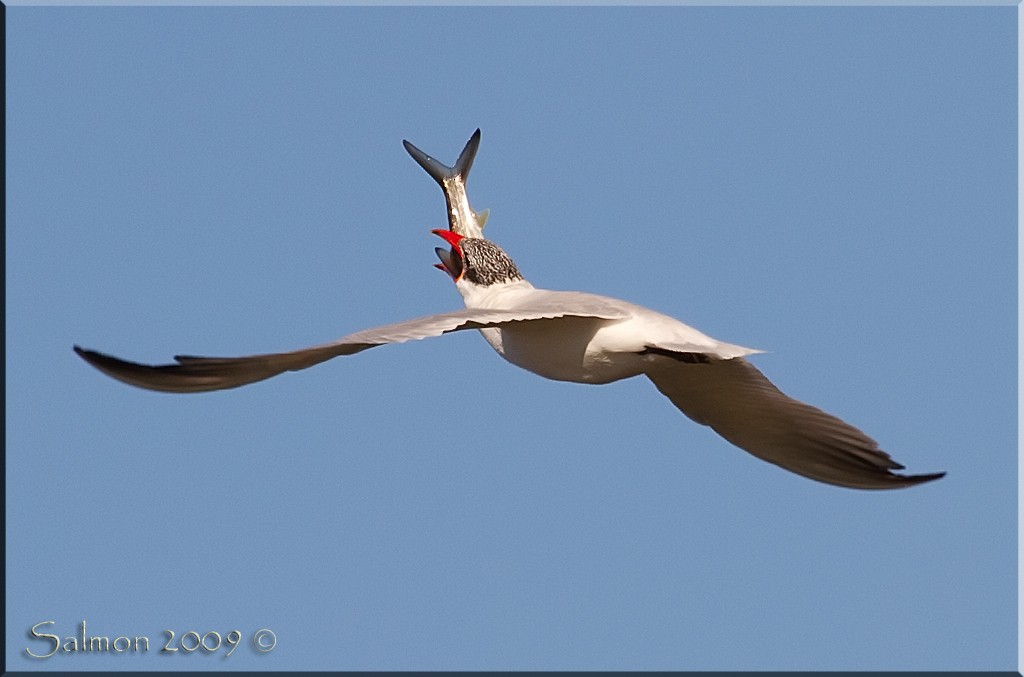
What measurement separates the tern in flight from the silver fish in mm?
1134

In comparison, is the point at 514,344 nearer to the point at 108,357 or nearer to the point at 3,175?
the point at 108,357

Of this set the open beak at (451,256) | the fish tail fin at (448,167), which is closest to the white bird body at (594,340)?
the open beak at (451,256)

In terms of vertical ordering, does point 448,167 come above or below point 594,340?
above

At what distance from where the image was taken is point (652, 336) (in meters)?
9.05

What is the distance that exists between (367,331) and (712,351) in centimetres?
184

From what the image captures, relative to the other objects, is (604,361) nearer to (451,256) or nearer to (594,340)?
(594,340)

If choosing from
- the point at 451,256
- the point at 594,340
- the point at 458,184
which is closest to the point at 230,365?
the point at 594,340

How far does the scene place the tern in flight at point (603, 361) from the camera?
794cm

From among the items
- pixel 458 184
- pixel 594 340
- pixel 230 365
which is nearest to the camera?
pixel 230 365

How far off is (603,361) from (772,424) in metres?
1.81

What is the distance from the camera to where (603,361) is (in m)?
9.34

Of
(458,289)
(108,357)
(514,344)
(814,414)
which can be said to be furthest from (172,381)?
(814,414)

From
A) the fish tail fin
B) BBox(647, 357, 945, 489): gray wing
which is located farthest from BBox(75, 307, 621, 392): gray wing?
the fish tail fin

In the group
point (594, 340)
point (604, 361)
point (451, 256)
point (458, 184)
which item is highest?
point (458, 184)
